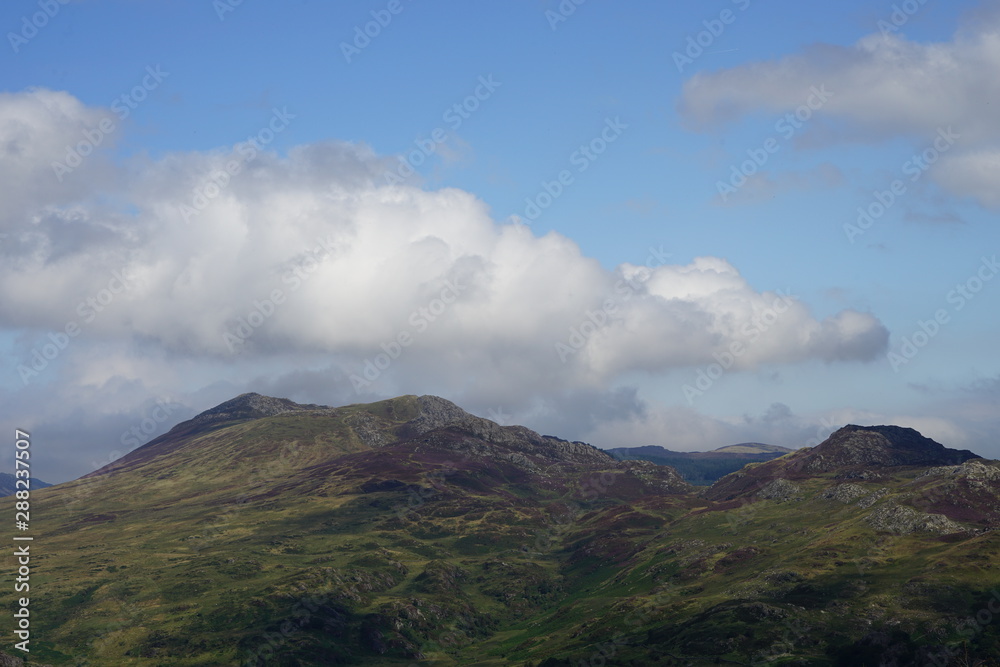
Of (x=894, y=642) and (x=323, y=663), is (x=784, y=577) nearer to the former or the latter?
(x=894, y=642)

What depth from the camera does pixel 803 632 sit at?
165 meters

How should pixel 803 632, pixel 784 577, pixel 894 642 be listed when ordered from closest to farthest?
pixel 894 642, pixel 803 632, pixel 784 577

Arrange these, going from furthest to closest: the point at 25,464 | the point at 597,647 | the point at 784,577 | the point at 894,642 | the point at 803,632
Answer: the point at 784,577 → the point at 597,647 → the point at 803,632 → the point at 894,642 → the point at 25,464

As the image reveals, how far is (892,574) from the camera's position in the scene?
Result: 18312cm

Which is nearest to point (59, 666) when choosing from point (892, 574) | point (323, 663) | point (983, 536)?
point (323, 663)

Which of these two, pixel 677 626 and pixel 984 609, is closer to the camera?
pixel 984 609

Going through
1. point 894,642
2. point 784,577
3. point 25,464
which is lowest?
point 894,642

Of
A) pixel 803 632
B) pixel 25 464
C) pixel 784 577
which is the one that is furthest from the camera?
pixel 784 577

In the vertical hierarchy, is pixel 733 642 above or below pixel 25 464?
below

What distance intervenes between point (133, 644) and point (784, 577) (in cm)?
16234

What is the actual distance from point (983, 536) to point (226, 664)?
182237 millimetres

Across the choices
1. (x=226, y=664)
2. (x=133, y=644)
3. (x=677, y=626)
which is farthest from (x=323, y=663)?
(x=677, y=626)

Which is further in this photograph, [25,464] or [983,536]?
[983,536]

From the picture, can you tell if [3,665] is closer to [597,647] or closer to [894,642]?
[597,647]
